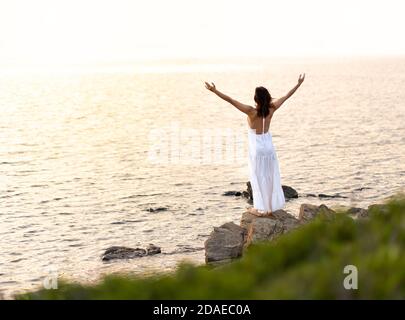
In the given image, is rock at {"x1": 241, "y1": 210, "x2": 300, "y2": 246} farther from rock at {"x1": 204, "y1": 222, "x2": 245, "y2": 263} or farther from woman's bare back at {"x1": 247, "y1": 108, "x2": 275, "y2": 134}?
woman's bare back at {"x1": 247, "y1": 108, "x2": 275, "y2": 134}

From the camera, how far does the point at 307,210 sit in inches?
901

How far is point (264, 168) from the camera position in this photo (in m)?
18.8

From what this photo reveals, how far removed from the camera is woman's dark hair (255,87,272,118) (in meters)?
17.3

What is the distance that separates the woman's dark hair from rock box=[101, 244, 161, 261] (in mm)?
13944

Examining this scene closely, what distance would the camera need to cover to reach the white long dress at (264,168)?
60.0 feet

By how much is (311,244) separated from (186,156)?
61566mm

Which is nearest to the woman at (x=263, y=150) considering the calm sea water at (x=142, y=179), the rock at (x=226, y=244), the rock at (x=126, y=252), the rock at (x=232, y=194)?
the rock at (x=226, y=244)

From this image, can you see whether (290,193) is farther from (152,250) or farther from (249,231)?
(249,231)

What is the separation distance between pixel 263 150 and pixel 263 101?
→ 1.55 metres

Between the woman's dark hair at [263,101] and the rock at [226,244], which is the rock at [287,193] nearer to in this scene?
the rock at [226,244]

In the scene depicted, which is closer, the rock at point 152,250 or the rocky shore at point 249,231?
the rocky shore at point 249,231

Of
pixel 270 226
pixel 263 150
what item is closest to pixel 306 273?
pixel 263 150

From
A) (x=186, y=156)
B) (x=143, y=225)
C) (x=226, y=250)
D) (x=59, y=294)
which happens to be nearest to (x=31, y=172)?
(x=186, y=156)
